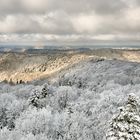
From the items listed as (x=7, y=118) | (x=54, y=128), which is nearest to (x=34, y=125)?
(x=54, y=128)

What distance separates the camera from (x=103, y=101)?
267 feet

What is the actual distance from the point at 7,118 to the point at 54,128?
28581 millimetres

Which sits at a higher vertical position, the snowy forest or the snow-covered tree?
the snow-covered tree

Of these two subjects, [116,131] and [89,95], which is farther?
[89,95]

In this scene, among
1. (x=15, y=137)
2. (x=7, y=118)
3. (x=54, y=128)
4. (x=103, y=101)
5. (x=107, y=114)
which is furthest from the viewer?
(x=103, y=101)

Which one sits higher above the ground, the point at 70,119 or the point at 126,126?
the point at 126,126

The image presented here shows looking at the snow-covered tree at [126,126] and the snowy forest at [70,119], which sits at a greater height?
the snow-covered tree at [126,126]

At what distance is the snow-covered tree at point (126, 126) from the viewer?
24.2 metres

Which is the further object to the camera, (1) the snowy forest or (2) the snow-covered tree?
(1) the snowy forest

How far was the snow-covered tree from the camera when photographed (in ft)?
79.5

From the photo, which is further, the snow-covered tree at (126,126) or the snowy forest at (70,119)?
the snowy forest at (70,119)

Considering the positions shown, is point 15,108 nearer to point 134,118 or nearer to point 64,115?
point 64,115

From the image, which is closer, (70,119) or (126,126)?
(126,126)

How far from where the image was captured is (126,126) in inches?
955
